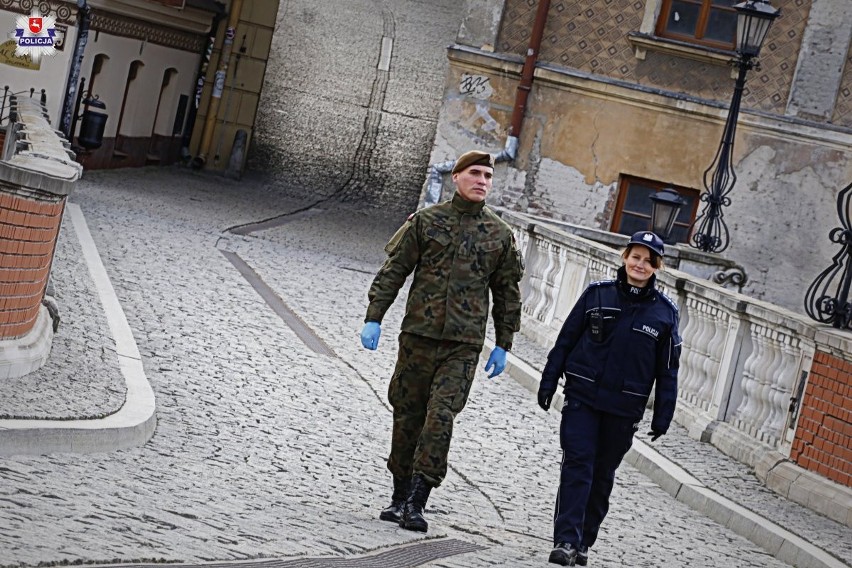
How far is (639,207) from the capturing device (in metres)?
22.3

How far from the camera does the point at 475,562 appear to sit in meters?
6.57

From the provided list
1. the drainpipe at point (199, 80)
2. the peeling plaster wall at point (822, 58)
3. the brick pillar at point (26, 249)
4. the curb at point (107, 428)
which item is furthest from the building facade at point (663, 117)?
the brick pillar at point (26, 249)

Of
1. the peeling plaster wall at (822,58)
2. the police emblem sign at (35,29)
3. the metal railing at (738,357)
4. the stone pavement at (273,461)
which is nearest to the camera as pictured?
the stone pavement at (273,461)

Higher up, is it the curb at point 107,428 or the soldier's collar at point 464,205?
the soldier's collar at point 464,205

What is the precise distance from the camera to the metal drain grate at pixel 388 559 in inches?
217

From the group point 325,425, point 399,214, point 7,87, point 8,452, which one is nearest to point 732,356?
point 325,425

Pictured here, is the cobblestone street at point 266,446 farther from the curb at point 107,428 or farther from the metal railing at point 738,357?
the metal railing at point 738,357

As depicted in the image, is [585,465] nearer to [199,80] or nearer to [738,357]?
[738,357]

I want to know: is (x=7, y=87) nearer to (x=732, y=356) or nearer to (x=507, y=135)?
(x=507, y=135)

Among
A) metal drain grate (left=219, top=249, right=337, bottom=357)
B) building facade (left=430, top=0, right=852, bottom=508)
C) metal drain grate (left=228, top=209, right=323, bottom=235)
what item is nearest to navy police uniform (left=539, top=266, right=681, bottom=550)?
metal drain grate (left=219, top=249, right=337, bottom=357)

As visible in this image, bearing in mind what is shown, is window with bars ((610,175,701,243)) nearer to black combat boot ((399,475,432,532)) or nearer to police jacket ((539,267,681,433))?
police jacket ((539,267,681,433))

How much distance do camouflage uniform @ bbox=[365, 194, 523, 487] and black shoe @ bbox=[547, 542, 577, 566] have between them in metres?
0.66

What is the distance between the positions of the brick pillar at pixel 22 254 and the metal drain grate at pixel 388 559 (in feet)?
9.22

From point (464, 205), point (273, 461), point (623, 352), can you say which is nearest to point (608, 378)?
point (623, 352)
